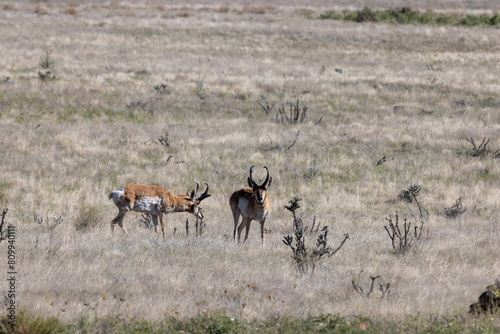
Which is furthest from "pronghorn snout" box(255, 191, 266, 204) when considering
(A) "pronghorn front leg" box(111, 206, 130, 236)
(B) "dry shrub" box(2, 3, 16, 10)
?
(B) "dry shrub" box(2, 3, 16, 10)

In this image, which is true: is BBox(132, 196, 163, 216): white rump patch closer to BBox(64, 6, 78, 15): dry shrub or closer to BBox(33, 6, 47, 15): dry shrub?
BBox(33, 6, 47, 15): dry shrub

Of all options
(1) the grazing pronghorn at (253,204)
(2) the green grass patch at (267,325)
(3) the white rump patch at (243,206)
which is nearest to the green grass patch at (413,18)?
(1) the grazing pronghorn at (253,204)

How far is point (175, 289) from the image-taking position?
26.7 feet

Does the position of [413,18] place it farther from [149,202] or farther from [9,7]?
[149,202]

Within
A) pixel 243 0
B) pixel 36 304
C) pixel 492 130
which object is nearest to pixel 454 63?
pixel 492 130

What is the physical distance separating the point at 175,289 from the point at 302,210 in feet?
24.0

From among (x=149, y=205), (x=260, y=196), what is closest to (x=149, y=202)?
(x=149, y=205)

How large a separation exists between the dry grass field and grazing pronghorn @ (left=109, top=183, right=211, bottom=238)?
0.45 metres

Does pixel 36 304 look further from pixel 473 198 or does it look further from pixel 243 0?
pixel 243 0

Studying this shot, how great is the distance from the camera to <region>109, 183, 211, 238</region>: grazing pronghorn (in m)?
12.3

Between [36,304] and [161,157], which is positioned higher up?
[36,304]

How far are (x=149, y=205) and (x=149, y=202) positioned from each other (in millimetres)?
60

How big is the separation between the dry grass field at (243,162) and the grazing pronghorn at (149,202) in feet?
1.48

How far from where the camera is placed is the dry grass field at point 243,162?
8.13m
